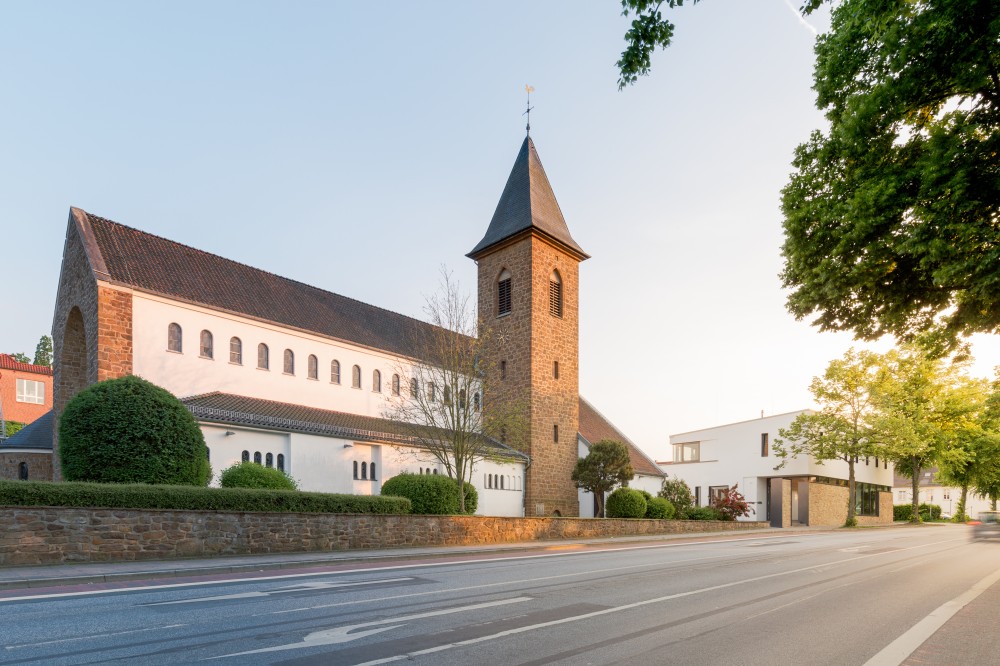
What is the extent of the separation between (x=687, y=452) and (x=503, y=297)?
2422 centimetres

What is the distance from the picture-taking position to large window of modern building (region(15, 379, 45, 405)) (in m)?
56.5

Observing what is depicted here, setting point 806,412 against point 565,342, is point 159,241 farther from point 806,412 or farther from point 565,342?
point 806,412

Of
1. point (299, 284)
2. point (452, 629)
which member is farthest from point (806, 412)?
point (452, 629)

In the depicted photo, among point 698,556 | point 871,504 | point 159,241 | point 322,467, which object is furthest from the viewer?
point 871,504

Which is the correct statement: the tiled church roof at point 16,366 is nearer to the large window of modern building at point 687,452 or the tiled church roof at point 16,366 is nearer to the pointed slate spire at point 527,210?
the pointed slate spire at point 527,210

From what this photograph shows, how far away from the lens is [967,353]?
14047 millimetres

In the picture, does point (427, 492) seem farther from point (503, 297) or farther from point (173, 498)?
point (503, 297)

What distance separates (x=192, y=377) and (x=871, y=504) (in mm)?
55886

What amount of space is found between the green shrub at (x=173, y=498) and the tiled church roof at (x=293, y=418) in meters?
7.97

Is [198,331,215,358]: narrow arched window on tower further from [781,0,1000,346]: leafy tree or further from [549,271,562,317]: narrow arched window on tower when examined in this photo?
[781,0,1000,346]: leafy tree

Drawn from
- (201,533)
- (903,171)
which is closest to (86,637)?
(201,533)

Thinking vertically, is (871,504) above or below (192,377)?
below

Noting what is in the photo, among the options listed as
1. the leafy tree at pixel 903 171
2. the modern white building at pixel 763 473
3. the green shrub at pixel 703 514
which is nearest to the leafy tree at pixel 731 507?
the green shrub at pixel 703 514

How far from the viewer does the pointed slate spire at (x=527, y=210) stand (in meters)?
38.5
